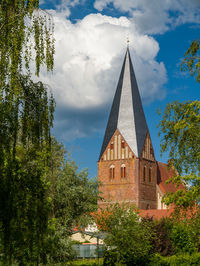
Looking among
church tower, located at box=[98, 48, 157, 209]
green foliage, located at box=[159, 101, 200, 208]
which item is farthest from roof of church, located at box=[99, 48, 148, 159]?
green foliage, located at box=[159, 101, 200, 208]

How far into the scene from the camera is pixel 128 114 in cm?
5928

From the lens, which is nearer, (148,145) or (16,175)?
(16,175)

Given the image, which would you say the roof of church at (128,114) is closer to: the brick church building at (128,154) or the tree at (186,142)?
the brick church building at (128,154)

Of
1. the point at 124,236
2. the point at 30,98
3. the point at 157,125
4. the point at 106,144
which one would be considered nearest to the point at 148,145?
the point at 106,144

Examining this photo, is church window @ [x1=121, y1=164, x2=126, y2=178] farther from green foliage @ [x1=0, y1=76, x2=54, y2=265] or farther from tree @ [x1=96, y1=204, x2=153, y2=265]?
green foliage @ [x1=0, y1=76, x2=54, y2=265]

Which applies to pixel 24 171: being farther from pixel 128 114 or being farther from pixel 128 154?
pixel 128 114

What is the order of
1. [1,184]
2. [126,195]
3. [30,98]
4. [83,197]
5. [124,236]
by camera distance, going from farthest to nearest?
[126,195] → [83,197] → [124,236] → [30,98] → [1,184]

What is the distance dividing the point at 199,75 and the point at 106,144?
1799 inches

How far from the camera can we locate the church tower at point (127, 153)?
189 feet

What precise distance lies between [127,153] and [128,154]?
0.23m

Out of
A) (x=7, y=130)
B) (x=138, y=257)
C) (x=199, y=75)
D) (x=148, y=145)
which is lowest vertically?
(x=138, y=257)

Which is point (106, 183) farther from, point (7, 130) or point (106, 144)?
point (7, 130)

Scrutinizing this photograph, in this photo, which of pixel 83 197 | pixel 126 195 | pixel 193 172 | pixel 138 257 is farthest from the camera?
pixel 126 195

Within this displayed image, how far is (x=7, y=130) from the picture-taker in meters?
7.56
